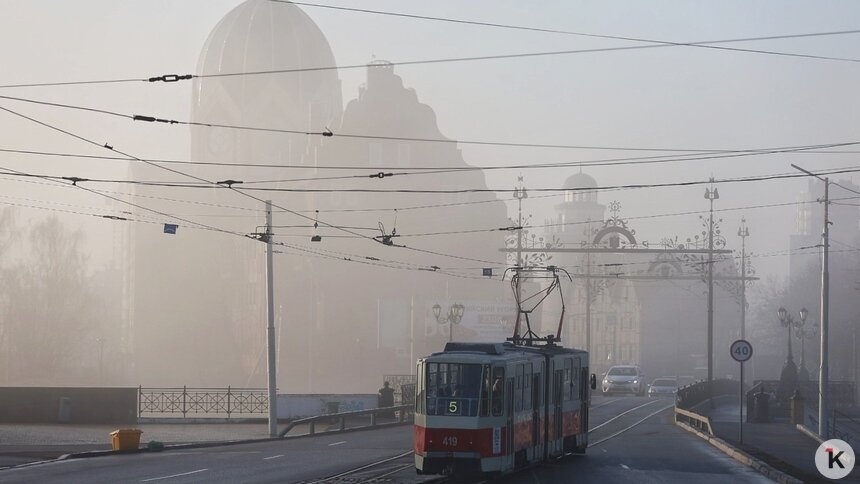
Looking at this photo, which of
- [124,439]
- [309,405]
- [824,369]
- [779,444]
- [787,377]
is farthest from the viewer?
[787,377]

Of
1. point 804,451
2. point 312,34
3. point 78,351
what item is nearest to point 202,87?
point 312,34

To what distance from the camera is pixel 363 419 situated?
2351 inches

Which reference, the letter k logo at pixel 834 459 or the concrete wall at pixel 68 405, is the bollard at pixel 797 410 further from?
the concrete wall at pixel 68 405

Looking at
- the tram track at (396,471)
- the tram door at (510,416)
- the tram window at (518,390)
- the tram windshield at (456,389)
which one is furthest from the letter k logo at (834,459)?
the tram windshield at (456,389)

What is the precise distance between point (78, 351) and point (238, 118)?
50.7m

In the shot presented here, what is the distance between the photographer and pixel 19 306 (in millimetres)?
86750

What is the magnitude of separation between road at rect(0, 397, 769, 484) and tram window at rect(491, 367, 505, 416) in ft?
5.02

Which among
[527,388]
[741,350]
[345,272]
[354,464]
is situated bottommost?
[354,464]

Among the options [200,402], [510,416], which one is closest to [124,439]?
[510,416]

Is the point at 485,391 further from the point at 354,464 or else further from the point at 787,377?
the point at 787,377

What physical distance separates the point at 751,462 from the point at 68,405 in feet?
100

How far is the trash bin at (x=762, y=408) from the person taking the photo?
2153 inches

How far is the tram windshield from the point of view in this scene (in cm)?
2747

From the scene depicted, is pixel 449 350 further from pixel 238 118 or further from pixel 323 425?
pixel 238 118
